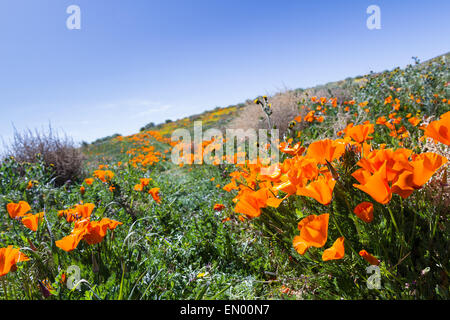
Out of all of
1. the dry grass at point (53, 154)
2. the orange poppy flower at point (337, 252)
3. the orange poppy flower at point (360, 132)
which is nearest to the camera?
the orange poppy flower at point (337, 252)

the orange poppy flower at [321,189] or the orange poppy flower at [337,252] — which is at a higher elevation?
the orange poppy flower at [321,189]

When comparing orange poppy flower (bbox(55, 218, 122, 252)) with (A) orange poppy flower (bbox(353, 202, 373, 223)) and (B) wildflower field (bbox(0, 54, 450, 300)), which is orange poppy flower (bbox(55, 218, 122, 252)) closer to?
(B) wildflower field (bbox(0, 54, 450, 300))

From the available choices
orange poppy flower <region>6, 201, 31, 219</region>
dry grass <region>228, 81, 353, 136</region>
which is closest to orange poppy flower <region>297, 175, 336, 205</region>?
orange poppy flower <region>6, 201, 31, 219</region>

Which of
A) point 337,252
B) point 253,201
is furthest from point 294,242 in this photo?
point 253,201

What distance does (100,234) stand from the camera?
49.8 inches

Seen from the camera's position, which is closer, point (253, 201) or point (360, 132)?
point (253, 201)

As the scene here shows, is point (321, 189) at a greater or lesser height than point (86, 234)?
greater

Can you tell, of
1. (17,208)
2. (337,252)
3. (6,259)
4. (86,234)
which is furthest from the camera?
(17,208)

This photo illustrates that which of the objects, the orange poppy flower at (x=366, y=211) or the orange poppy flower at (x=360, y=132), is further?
the orange poppy flower at (x=360, y=132)

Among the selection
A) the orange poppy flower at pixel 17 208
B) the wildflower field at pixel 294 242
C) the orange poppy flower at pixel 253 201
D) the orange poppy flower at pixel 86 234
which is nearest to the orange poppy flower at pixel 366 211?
the wildflower field at pixel 294 242

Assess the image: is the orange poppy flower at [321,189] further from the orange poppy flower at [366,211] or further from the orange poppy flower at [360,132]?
the orange poppy flower at [360,132]

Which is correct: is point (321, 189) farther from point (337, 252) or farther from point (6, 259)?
point (6, 259)
